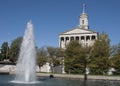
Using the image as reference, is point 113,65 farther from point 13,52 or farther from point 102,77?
point 13,52

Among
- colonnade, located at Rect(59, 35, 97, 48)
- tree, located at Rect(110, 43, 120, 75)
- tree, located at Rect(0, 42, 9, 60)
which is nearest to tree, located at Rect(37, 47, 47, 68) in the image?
colonnade, located at Rect(59, 35, 97, 48)

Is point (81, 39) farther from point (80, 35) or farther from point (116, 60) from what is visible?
point (116, 60)

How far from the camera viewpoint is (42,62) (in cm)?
9250

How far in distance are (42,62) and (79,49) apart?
51.9 ft

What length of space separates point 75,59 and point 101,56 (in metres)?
7.61

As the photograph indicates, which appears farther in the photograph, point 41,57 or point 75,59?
point 41,57

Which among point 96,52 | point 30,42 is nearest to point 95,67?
point 96,52

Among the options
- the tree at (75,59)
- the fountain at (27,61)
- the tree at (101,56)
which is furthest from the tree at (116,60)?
the fountain at (27,61)

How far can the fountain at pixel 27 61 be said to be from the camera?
44.8 m

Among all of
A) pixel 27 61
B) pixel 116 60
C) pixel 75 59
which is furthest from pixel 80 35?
pixel 27 61

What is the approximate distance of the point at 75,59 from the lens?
8119cm

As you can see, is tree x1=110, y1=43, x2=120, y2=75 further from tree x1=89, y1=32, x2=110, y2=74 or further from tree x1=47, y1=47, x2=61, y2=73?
tree x1=47, y1=47, x2=61, y2=73

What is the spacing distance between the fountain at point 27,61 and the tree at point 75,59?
34.4 meters

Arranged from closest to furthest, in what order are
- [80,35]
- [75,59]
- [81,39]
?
[75,59] → [80,35] → [81,39]
